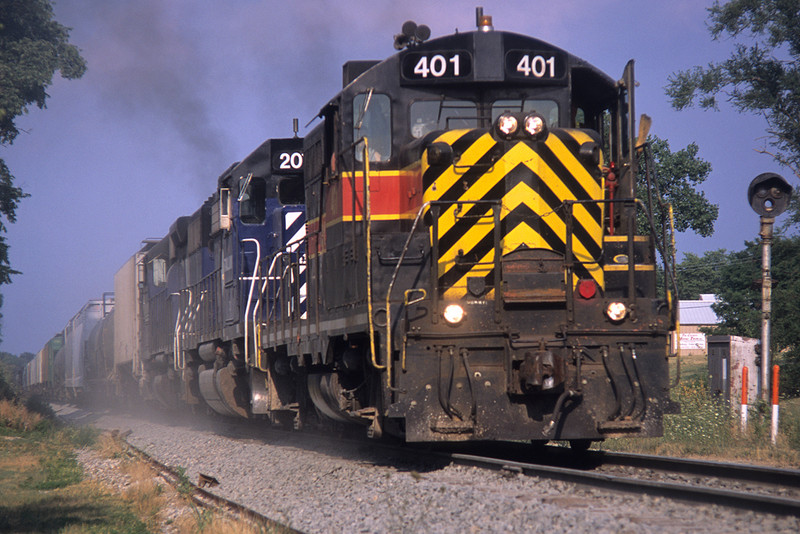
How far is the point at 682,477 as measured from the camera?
21.6 ft

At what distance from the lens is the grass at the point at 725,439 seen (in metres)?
8.29

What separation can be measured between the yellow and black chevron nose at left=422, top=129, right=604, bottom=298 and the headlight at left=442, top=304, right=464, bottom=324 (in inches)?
24.8

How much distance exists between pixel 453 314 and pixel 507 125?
1.77 metres

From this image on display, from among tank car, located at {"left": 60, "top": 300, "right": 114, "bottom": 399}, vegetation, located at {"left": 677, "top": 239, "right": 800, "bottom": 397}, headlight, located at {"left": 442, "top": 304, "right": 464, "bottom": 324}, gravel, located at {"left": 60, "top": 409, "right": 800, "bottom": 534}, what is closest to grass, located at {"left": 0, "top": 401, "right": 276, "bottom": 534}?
gravel, located at {"left": 60, "top": 409, "right": 800, "bottom": 534}

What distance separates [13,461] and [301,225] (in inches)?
219

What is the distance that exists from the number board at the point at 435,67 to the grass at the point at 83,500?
4.21 m

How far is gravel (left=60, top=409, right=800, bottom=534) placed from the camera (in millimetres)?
4863

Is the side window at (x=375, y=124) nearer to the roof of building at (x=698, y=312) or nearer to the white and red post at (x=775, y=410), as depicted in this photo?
the white and red post at (x=775, y=410)

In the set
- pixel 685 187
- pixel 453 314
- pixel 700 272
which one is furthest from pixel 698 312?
pixel 453 314

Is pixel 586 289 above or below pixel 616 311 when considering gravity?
above

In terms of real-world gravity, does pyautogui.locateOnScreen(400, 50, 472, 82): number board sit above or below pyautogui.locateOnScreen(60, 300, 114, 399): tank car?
above

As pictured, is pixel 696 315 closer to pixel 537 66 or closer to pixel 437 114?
pixel 537 66

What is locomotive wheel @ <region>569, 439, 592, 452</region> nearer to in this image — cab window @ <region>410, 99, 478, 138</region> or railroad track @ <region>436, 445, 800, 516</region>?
railroad track @ <region>436, 445, 800, 516</region>

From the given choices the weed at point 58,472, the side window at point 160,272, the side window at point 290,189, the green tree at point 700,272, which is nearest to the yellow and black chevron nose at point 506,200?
the side window at point 290,189
